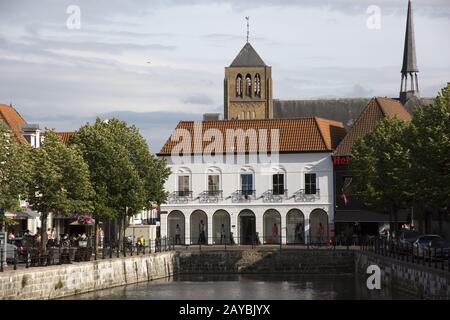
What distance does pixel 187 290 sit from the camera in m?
61.7

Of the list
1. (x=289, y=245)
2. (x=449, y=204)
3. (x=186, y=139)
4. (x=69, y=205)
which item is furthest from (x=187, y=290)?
(x=186, y=139)

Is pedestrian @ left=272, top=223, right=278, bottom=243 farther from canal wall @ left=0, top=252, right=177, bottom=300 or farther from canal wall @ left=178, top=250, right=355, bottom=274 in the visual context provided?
canal wall @ left=0, top=252, right=177, bottom=300

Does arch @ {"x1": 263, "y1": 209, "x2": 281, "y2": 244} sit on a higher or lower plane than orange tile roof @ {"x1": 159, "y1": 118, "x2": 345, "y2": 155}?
lower

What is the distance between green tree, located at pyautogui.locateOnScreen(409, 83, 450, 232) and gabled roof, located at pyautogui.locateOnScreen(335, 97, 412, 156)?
87.5ft

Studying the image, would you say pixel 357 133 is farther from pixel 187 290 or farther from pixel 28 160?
pixel 28 160

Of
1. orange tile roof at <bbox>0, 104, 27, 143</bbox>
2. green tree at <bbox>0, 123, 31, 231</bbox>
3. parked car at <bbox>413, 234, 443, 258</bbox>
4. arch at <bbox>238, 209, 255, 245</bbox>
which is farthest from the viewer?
arch at <bbox>238, 209, 255, 245</bbox>

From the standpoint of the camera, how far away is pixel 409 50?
461ft

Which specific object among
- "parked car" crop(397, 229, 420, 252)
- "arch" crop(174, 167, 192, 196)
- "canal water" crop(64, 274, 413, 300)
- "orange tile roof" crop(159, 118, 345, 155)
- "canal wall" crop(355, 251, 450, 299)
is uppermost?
"orange tile roof" crop(159, 118, 345, 155)

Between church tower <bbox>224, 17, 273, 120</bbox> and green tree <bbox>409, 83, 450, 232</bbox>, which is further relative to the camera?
church tower <bbox>224, 17, 273, 120</bbox>

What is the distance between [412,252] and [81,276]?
54.8ft

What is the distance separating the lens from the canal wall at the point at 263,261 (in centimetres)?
7631

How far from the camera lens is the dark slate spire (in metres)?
139

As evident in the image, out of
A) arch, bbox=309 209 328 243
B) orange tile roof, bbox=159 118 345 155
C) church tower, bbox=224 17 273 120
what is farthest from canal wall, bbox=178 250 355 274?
church tower, bbox=224 17 273 120

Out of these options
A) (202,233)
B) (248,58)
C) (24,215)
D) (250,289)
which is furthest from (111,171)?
(248,58)
